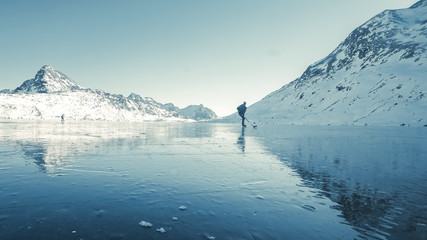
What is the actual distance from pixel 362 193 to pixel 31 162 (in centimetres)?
1962

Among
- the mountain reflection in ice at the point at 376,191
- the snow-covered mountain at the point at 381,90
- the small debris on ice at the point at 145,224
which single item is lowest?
the mountain reflection in ice at the point at 376,191

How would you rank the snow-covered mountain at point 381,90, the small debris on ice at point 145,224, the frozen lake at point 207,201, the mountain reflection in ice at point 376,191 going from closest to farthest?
the frozen lake at point 207,201 < the small debris on ice at point 145,224 < the mountain reflection in ice at point 376,191 < the snow-covered mountain at point 381,90

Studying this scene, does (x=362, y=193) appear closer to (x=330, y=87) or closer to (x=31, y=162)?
(x=31, y=162)

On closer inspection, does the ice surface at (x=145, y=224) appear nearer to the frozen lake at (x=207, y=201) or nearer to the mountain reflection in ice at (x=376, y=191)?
the frozen lake at (x=207, y=201)

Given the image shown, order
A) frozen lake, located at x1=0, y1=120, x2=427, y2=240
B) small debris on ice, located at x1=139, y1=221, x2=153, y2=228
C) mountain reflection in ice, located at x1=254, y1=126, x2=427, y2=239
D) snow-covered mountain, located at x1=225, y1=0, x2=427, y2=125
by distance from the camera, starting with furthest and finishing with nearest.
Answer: snow-covered mountain, located at x1=225, y1=0, x2=427, y2=125
mountain reflection in ice, located at x1=254, y1=126, x2=427, y2=239
small debris on ice, located at x1=139, y1=221, x2=153, y2=228
frozen lake, located at x1=0, y1=120, x2=427, y2=240

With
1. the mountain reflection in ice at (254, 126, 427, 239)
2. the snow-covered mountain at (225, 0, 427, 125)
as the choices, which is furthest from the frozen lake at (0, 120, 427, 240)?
the snow-covered mountain at (225, 0, 427, 125)

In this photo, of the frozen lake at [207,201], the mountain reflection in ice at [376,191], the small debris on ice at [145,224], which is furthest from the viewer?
the mountain reflection in ice at [376,191]

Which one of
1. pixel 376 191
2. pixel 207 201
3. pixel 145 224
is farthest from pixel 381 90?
pixel 145 224

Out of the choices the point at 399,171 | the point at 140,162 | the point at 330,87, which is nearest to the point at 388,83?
the point at 330,87

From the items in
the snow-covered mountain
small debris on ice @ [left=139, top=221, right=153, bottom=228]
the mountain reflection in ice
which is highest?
the snow-covered mountain

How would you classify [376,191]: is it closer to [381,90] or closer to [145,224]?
[145,224]

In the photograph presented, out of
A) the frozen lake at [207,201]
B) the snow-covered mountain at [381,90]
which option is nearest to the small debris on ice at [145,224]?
the frozen lake at [207,201]

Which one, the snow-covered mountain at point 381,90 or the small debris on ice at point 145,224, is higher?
the snow-covered mountain at point 381,90

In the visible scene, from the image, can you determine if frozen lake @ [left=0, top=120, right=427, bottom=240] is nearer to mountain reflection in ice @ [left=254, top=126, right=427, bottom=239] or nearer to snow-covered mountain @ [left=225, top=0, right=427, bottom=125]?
mountain reflection in ice @ [left=254, top=126, right=427, bottom=239]
